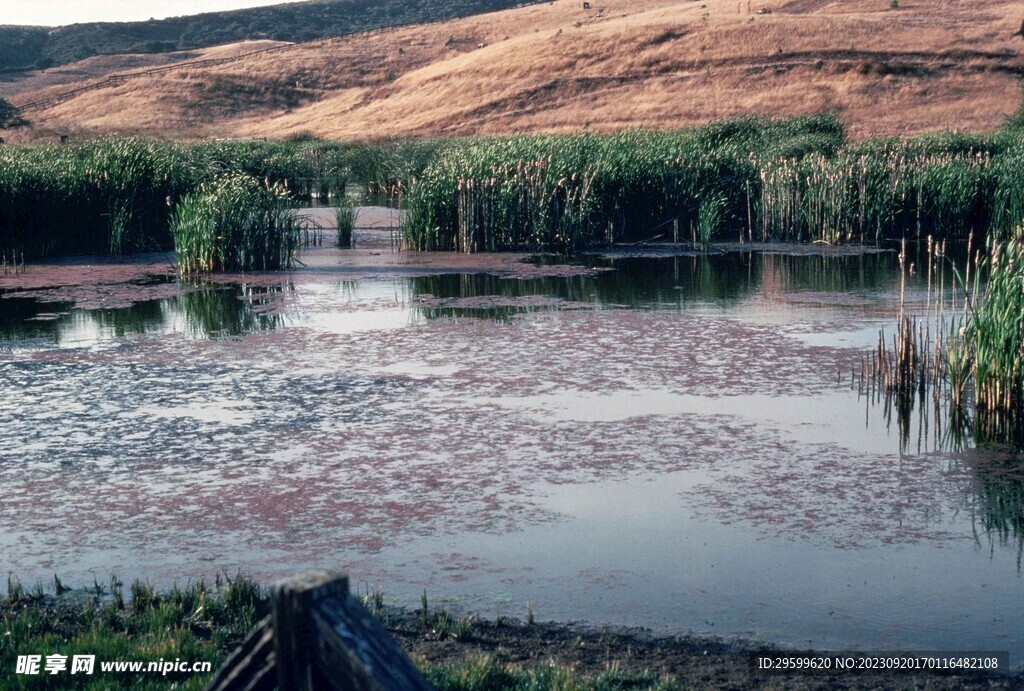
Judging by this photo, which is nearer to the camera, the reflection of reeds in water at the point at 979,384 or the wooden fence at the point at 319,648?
the wooden fence at the point at 319,648

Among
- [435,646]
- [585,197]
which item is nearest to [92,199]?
[585,197]

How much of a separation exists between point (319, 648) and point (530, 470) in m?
5.07

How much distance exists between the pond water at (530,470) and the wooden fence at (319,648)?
9.05ft

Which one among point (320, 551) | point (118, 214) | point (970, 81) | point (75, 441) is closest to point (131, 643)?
point (320, 551)

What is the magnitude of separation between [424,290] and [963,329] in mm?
8142

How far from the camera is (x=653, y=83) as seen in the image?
61094 mm

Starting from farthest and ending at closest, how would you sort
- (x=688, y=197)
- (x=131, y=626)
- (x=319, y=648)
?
(x=688, y=197) → (x=131, y=626) → (x=319, y=648)

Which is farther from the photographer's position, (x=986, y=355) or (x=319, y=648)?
Answer: (x=986, y=355)

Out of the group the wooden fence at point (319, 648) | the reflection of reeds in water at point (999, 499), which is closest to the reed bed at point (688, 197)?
the reflection of reeds in water at point (999, 499)

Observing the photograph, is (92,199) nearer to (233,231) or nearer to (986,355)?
(233,231)

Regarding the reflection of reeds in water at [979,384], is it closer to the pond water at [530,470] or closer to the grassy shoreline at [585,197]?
the pond water at [530,470]

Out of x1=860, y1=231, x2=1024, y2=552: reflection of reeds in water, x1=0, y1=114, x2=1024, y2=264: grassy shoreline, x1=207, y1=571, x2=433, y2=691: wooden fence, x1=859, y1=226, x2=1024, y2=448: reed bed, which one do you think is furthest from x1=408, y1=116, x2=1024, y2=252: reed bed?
x1=207, y1=571, x2=433, y2=691: wooden fence

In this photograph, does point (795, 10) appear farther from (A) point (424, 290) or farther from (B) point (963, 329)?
(B) point (963, 329)

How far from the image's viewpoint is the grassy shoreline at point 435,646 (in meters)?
4.50
